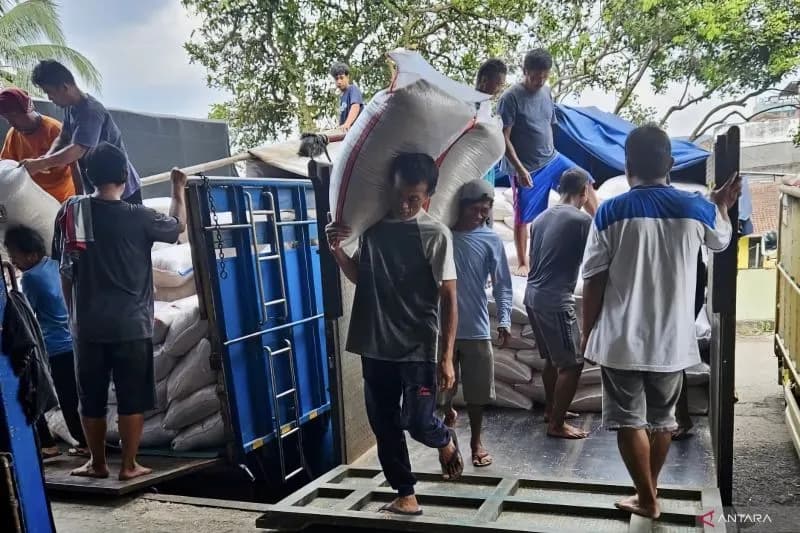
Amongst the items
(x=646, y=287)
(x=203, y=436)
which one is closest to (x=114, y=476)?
(x=203, y=436)

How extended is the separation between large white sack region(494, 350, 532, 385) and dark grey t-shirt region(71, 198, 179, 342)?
1896 millimetres

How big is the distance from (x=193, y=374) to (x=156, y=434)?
51 centimetres

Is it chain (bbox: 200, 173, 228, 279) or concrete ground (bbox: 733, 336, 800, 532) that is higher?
chain (bbox: 200, 173, 228, 279)

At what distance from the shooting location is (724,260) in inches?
106

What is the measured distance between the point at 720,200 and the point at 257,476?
286 centimetres

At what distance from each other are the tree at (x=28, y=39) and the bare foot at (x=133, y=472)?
8041 mm

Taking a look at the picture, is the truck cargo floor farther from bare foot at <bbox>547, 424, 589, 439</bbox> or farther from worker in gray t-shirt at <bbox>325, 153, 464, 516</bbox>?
worker in gray t-shirt at <bbox>325, 153, 464, 516</bbox>

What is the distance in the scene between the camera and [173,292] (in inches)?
166

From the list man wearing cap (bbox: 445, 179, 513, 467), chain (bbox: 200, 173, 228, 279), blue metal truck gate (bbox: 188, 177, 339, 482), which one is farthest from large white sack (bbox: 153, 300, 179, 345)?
man wearing cap (bbox: 445, 179, 513, 467)

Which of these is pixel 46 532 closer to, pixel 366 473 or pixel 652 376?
pixel 366 473

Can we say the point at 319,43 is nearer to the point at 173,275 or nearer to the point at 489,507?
the point at 173,275

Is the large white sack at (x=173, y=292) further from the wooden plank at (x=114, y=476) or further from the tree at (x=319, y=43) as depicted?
the tree at (x=319, y=43)

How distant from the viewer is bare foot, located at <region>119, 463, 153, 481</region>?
11.1ft

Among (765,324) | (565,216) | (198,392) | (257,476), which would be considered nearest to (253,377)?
(198,392)
